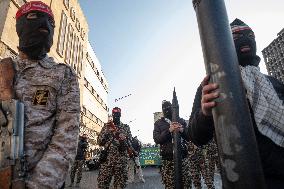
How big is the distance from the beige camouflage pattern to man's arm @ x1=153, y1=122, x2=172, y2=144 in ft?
13.0

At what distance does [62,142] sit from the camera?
5.80ft

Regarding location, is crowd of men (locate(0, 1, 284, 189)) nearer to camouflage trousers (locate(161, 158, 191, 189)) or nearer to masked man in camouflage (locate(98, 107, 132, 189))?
camouflage trousers (locate(161, 158, 191, 189))

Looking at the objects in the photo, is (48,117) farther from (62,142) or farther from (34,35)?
(34,35)

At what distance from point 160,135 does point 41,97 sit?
4189 mm

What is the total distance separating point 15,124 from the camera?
1.62m

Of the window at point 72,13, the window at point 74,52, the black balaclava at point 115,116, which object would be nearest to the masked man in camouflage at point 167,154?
the black balaclava at point 115,116

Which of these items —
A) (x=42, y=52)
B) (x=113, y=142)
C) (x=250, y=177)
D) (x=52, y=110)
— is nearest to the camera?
(x=250, y=177)

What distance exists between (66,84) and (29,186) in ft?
2.35

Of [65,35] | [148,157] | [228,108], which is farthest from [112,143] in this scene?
[65,35]

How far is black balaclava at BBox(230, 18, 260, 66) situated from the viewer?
1.92m

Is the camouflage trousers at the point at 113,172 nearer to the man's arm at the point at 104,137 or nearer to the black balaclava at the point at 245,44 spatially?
the man's arm at the point at 104,137

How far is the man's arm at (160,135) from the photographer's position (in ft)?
18.9

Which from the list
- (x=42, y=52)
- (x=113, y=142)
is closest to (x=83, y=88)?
(x=113, y=142)

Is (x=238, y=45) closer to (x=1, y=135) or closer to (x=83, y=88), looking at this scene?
(x=1, y=135)
